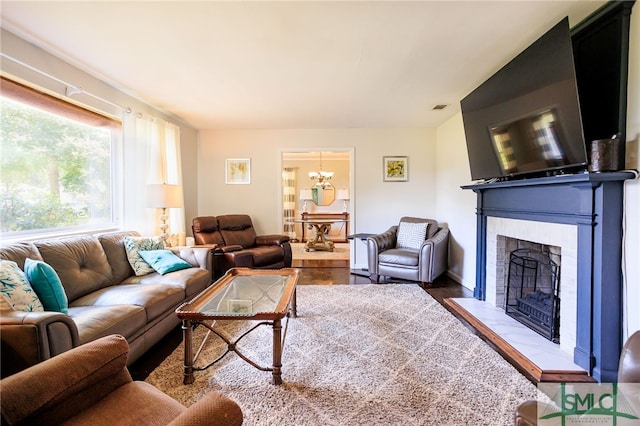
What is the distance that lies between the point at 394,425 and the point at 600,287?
156cm

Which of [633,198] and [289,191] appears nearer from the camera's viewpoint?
[633,198]

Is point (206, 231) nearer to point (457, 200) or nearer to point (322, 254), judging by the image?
point (322, 254)

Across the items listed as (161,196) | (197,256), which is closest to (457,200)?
(197,256)

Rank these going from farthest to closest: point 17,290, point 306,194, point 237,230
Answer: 1. point 306,194
2. point 237,230
3. point 17,290

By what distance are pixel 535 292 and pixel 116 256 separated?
393cm

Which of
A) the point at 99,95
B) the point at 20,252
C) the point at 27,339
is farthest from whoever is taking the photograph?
the point at 99,95

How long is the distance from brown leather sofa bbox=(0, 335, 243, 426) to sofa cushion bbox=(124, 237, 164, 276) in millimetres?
1699

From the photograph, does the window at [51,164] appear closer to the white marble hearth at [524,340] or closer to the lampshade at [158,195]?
the lampshade at [158,195]

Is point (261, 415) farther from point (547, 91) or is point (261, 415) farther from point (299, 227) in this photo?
point (299, 227)

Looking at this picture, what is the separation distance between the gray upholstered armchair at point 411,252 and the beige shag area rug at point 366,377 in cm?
110

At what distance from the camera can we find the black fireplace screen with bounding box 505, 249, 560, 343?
229 cm

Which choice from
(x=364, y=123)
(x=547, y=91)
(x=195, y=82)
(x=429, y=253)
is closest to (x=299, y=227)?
(x=364, y=123)

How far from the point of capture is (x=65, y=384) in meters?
0.95

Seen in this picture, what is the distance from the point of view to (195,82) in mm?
2959
